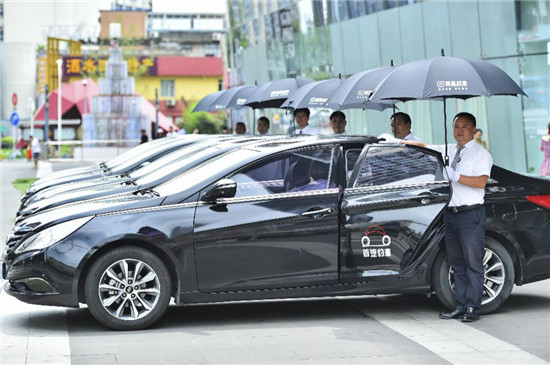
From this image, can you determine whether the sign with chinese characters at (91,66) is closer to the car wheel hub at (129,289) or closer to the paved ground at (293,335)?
the paved ground at (293,335)

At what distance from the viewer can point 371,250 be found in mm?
8297

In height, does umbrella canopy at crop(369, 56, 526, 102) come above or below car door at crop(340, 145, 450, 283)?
above

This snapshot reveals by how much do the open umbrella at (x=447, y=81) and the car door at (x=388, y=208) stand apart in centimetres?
32

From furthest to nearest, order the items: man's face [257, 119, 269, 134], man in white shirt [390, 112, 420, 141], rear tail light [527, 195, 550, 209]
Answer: man's face [257, 119, 269, 134] < man in white shirt [390, 112, 420, 141] < rear tail light [527, 195, 550, 209]

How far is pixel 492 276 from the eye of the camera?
8.68 meters

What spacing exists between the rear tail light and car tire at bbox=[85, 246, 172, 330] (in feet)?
10.7

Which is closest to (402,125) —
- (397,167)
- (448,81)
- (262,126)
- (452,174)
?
(448,81)

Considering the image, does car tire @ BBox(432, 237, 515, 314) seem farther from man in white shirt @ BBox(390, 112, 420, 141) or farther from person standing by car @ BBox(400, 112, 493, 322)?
man in white shirt @ BBox(390, 112, 420, 141)

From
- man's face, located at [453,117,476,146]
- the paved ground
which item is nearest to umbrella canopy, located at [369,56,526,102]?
man's face, located at [453,117,476,146]

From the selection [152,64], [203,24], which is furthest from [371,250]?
[203,24]

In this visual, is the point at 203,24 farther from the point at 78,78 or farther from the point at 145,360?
the point at 145,360

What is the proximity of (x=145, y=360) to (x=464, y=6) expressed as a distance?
19.1 metres

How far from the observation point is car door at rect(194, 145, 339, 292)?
797 cm

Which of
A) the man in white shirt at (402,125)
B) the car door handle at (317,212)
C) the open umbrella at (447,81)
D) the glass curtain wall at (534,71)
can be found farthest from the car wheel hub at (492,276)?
the glass curtain wall at (534,71)
